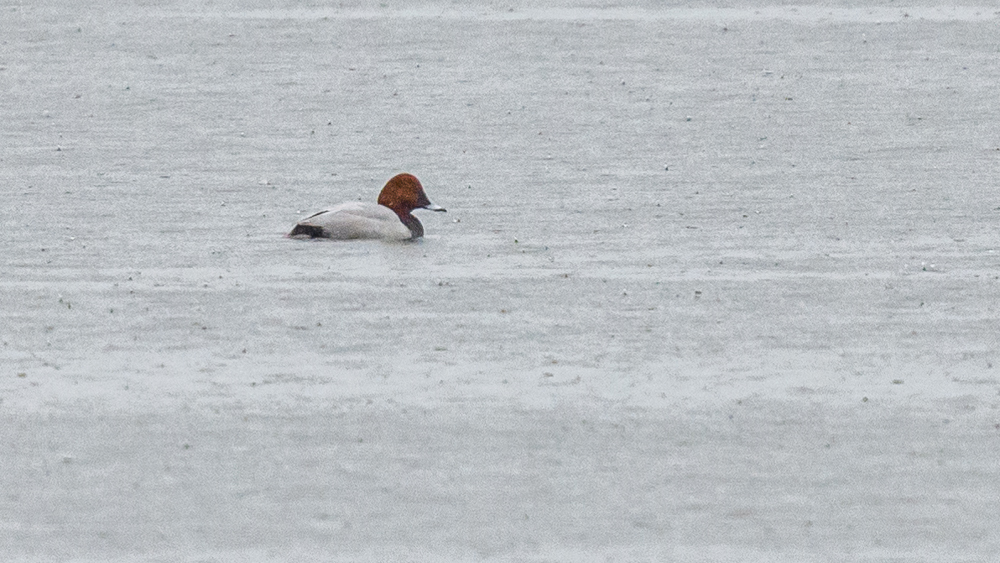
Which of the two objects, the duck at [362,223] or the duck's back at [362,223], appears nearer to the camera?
the duck at [362,223]

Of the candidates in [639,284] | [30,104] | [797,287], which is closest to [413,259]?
[639,284]

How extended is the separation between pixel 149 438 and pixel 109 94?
37.5ft

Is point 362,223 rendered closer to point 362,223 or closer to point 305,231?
point 362,223

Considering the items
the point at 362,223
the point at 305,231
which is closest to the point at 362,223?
the point at 362,223

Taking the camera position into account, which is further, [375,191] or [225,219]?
[375,191]

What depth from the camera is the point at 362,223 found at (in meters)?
12.3

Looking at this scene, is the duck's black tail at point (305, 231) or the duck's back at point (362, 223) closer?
the duck's black tail at point (305, 231)

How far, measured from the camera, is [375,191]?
13922 millimetres

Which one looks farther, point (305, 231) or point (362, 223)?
point (362, 223)

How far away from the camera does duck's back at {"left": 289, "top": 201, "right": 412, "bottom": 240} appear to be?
40.0 ft

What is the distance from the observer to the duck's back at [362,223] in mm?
12180

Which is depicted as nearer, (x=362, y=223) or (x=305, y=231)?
(x=305, y=231)

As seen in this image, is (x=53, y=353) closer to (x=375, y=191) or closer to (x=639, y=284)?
(x=639, y=284)

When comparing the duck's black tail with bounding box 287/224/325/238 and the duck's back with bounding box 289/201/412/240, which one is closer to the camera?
the duck's black tail with bounding box 287/224/325/238
